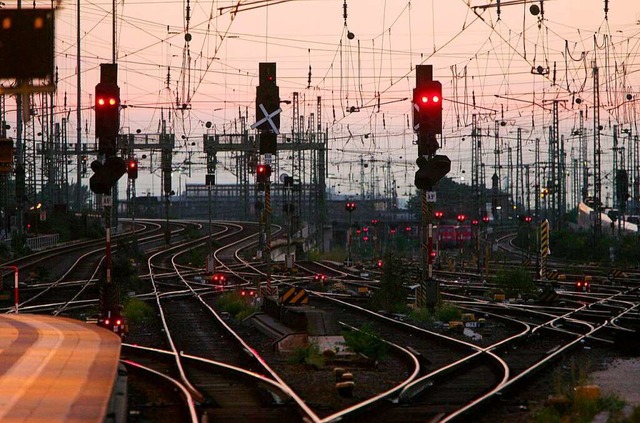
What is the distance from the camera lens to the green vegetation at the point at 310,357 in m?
20.1

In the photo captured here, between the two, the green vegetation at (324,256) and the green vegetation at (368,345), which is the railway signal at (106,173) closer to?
the green vegetation at (368,345)

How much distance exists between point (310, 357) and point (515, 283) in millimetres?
21673

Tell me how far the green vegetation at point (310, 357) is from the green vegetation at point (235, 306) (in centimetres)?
963

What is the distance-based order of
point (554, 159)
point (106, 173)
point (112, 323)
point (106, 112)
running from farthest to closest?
point (554, 159), point (112, 323), point (106, 173), point (106, 112)

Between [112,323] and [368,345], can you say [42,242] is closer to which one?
[112,323]

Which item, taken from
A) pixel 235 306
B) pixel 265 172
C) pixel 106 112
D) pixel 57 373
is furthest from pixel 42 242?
pixel 57 373

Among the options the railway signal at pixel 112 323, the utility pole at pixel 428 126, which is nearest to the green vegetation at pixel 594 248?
the utility pole at pixel 428 126

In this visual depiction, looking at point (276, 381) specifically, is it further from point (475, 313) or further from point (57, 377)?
point (475, 313)

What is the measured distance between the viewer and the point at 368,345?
2089 centimetres

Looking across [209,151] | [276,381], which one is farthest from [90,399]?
[209,151]

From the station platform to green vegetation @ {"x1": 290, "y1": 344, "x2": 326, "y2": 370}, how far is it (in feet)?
12.5

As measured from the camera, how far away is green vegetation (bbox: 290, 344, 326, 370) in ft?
66.1

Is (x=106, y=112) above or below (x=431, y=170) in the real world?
above

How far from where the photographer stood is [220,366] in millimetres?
19969
